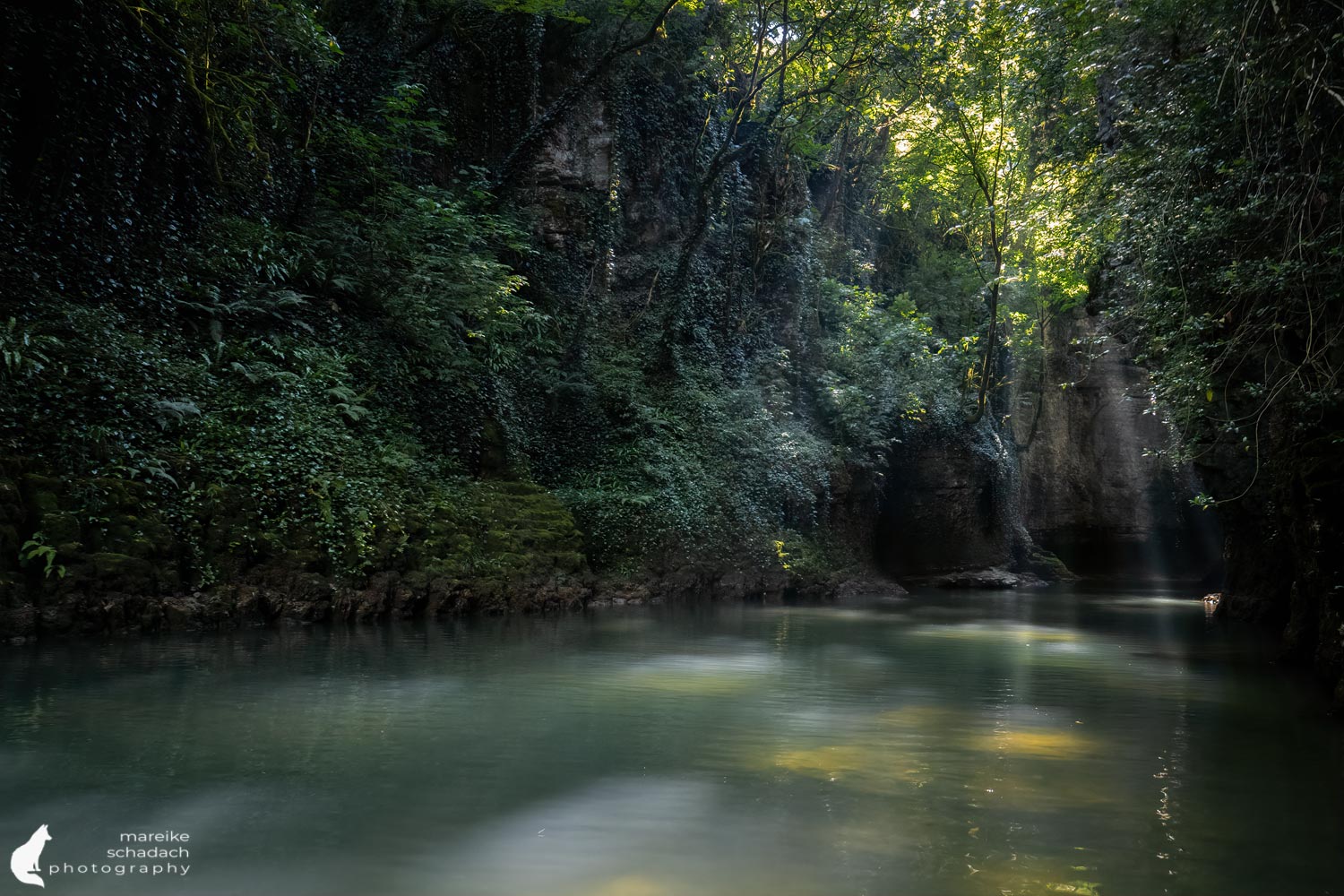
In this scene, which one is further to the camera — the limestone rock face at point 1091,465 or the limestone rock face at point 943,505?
the limestone rock face at point 1091,465

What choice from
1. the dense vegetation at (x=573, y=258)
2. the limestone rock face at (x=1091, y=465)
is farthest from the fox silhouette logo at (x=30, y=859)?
the limestone rock face at (x=1091, y=465)

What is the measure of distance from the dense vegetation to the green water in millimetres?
3381

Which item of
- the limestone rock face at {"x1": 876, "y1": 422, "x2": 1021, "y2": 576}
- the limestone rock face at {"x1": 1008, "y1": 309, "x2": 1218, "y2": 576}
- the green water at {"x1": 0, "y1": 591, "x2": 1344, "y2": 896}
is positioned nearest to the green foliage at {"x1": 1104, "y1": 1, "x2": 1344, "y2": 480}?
the green water at {"x1": 0, "y1": 591, "x2": 1344, "y2": 896}

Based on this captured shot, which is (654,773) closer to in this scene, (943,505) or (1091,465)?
(943,505)

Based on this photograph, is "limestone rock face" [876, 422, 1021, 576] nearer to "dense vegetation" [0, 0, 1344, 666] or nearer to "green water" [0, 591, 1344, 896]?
"dense vegetation" [0, 0, 1344, 666]

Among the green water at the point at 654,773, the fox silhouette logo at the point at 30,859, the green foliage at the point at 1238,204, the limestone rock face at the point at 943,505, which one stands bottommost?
the fox silhouette logo at the point at 30,859

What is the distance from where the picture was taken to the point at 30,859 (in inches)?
145

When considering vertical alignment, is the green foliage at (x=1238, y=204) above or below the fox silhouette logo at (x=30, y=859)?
above

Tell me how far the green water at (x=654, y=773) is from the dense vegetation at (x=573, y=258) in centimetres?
338

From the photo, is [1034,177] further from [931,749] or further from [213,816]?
[213,816]

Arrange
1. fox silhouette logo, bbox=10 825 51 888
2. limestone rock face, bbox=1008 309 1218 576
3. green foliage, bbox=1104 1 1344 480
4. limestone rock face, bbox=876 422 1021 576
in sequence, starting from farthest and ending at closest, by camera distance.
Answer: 1. limestone rock face, bbox=1008 309 1218 576
2. limestone rock face, bbox=876 422 1021 576
3. green foliage, bbox=1104 1 1344 480
4. fox silhouette logo, bbox=10 825 51 888

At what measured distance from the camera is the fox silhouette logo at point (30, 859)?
11.5ft

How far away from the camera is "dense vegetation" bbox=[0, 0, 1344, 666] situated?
1002 centimetres

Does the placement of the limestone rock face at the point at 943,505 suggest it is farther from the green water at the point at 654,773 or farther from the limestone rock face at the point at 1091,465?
the green water at the point at 654,773
